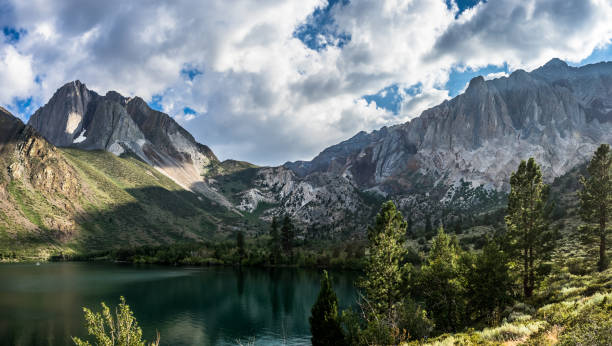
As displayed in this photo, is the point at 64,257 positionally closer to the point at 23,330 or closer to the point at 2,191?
the point at 2,191

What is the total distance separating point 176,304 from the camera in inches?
3029

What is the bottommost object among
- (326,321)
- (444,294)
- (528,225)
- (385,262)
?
(326,321)

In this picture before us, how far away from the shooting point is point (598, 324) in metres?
14.1

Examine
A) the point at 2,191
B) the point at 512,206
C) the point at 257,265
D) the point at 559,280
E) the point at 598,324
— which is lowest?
the point at 257,265

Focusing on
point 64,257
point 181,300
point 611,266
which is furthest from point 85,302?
Answer: point 64,257

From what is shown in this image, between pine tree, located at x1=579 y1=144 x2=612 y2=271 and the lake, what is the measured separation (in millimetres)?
41038

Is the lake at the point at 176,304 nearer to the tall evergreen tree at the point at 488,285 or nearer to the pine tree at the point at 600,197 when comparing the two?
the tall evergreen tree at the point at 488,285

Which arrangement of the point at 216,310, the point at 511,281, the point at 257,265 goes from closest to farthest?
1. the point at 511,281
2. the point at 216,310
3. the point at 257,265

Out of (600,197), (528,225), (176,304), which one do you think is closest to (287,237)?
(176,304)

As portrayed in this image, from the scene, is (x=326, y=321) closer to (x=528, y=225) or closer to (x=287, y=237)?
(x=528, y=225)

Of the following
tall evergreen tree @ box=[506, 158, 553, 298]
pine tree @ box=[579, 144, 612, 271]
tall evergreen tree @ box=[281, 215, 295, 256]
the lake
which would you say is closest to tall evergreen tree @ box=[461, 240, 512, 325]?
tall evergreen tree @ box=[506, 158, 553, 298]

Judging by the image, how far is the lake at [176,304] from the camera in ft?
177

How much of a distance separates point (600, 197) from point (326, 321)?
35.7m

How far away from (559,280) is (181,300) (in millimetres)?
75043
